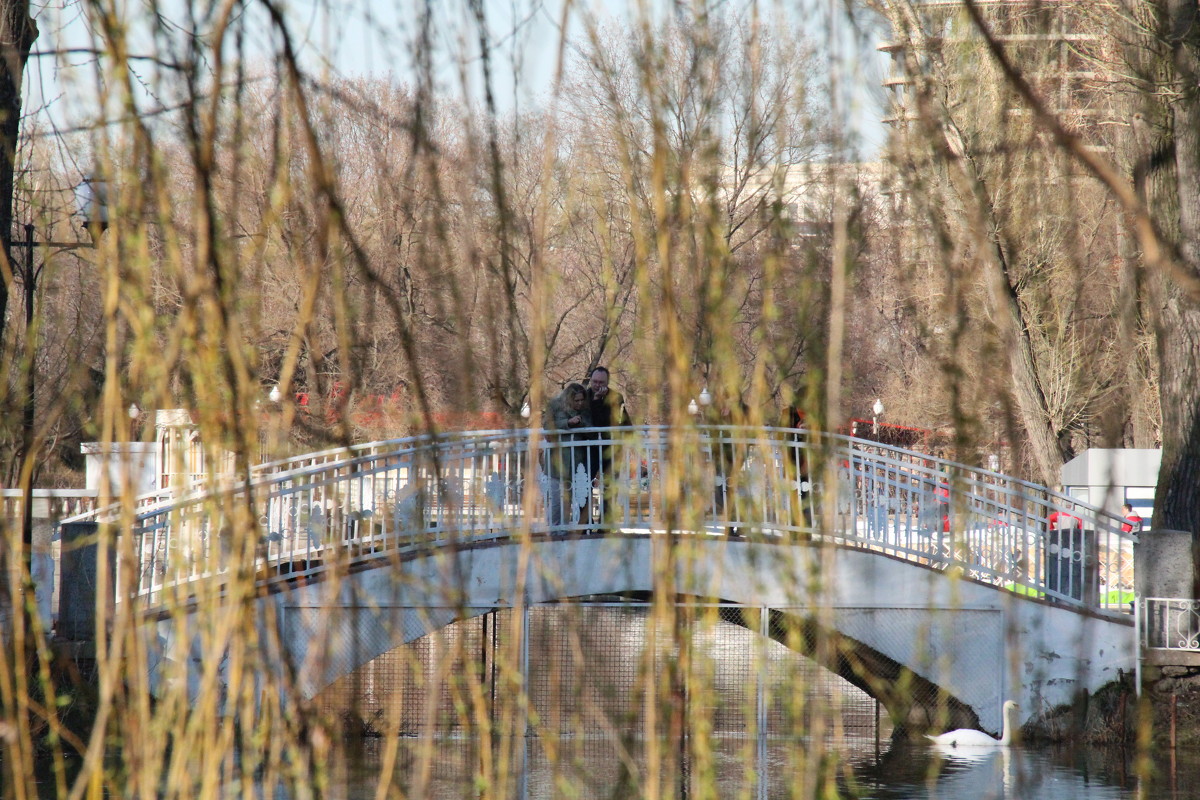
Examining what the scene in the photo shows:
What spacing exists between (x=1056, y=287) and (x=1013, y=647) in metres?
0.56

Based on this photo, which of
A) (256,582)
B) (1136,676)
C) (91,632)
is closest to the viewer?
(256,582)

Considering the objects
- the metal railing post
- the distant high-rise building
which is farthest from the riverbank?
the distant high-rise building

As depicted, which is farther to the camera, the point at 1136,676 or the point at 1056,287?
the point at 1136,676

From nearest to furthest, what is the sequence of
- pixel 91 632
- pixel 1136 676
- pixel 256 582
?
pixel 256 582, pixel 91 632, pixel 1136 676

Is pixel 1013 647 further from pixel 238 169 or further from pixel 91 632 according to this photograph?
pixel 91 632

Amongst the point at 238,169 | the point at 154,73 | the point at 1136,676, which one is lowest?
the point at 1136,676

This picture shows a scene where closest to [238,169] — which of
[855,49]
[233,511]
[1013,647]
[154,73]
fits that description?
[154,73]

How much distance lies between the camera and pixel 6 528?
246 cm

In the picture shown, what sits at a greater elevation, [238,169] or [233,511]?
[238,169]

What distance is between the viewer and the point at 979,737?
9930 millimetres

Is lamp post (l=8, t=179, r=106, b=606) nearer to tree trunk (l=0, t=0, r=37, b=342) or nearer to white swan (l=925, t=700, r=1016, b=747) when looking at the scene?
tree trunk (l=0, t=0, r=37, b=342)

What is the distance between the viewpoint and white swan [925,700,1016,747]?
9.54 meters

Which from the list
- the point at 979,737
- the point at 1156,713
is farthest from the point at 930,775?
the point at 1156,713

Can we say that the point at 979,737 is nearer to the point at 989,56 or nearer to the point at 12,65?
the point at 12,65
